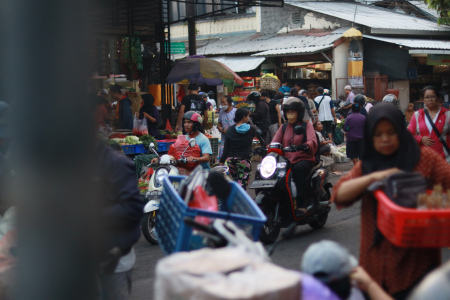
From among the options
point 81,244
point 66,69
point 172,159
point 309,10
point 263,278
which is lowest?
point 172,159

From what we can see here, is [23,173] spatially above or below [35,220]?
above

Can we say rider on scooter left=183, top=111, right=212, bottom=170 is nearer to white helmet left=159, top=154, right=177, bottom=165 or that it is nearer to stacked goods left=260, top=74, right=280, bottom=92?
white helmet left=159, top=154, right=177, bottom=165

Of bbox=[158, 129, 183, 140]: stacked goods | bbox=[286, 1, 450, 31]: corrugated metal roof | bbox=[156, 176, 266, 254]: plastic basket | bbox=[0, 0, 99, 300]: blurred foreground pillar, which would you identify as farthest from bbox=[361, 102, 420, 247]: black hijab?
A: bbox=[286, 1, 450, 31]: corrugated metal roof

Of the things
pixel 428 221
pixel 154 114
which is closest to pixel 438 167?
pixel 428 221

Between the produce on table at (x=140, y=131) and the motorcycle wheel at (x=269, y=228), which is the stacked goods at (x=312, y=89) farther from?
the motorcycle wheel at (x=269, y=228)

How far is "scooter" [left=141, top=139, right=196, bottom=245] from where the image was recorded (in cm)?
769

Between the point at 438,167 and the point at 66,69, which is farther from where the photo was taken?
the point at 438,167

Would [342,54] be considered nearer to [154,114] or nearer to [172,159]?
[154,114]

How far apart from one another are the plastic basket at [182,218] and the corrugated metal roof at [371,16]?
20973 millimetres

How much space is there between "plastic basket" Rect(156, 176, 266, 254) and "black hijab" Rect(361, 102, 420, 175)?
0.69 meters

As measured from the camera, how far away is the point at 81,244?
88.1 inches

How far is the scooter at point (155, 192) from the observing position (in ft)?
25.2

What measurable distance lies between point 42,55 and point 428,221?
183 centimetres

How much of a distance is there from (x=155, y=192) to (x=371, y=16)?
20726 mm
